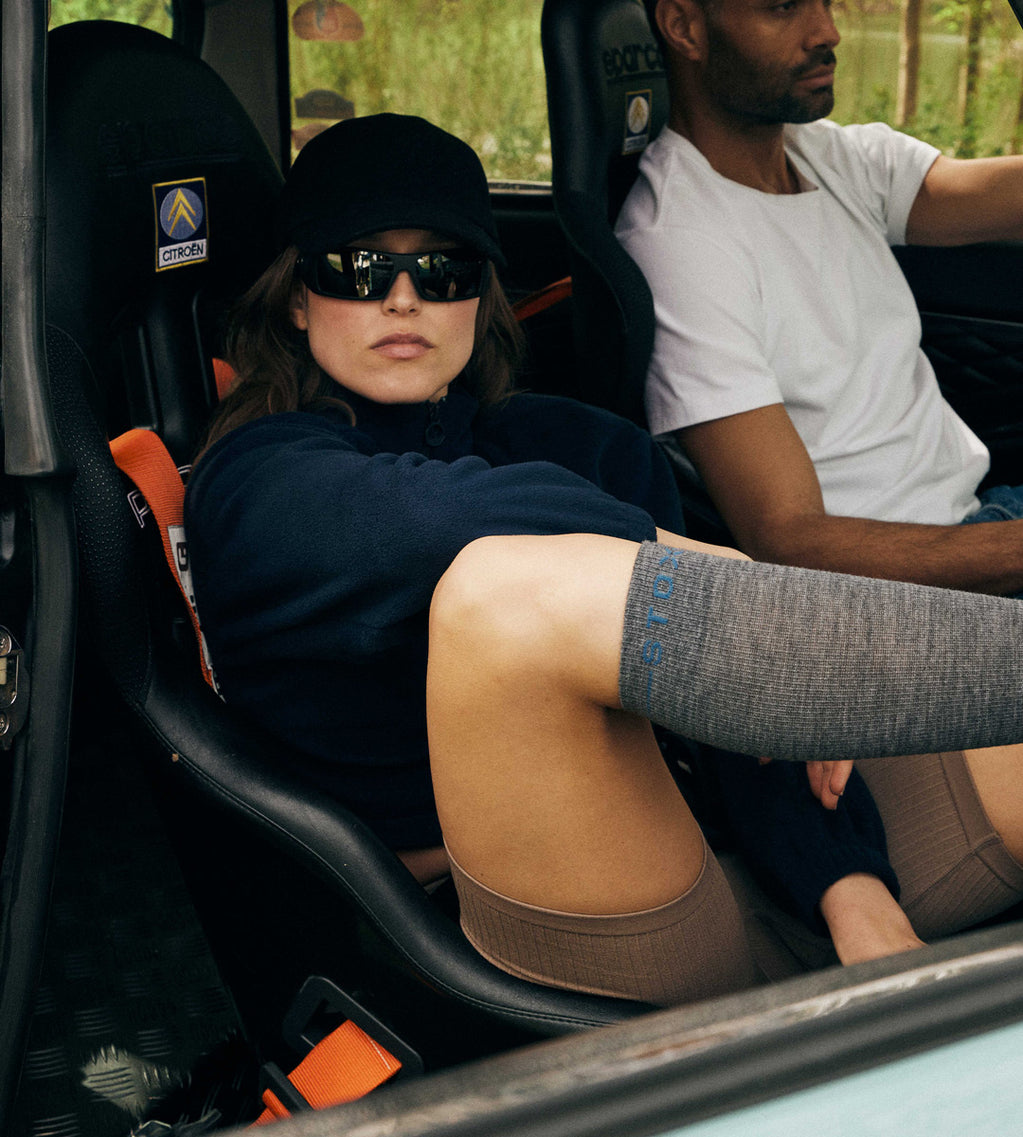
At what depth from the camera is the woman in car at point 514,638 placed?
2.54 ft

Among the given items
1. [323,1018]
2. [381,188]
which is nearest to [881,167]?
[381,188]

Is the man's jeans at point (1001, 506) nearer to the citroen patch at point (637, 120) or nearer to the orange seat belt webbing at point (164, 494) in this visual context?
the citroen patch at point (637, 120)

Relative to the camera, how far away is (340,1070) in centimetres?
93

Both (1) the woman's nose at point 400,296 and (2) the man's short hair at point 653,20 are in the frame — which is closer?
(1) the woman's nose at point 400,296

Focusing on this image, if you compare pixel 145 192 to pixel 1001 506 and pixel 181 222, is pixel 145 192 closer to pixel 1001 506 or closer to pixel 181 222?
pixel 181 222

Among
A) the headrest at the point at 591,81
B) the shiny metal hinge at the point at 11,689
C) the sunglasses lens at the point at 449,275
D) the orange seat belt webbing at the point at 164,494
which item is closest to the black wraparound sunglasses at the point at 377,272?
the sunglasses lens at the point at 449,275

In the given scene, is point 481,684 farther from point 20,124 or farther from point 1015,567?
point 1015,567

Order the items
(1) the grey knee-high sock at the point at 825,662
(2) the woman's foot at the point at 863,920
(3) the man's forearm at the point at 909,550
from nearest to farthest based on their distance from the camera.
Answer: (1) the grey knee-high sock at the point at 825,662 → (2) the woman's foot at the point at 863,920 → (3) the man's forearm at the point at 909,550

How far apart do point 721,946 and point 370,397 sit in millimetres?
660

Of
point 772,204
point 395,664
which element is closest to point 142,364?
point 395,664

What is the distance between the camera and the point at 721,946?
1.03m

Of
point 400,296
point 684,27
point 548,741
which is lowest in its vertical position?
point 548,741

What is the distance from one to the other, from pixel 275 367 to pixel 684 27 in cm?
93

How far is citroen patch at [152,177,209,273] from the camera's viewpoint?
48.9 inches
